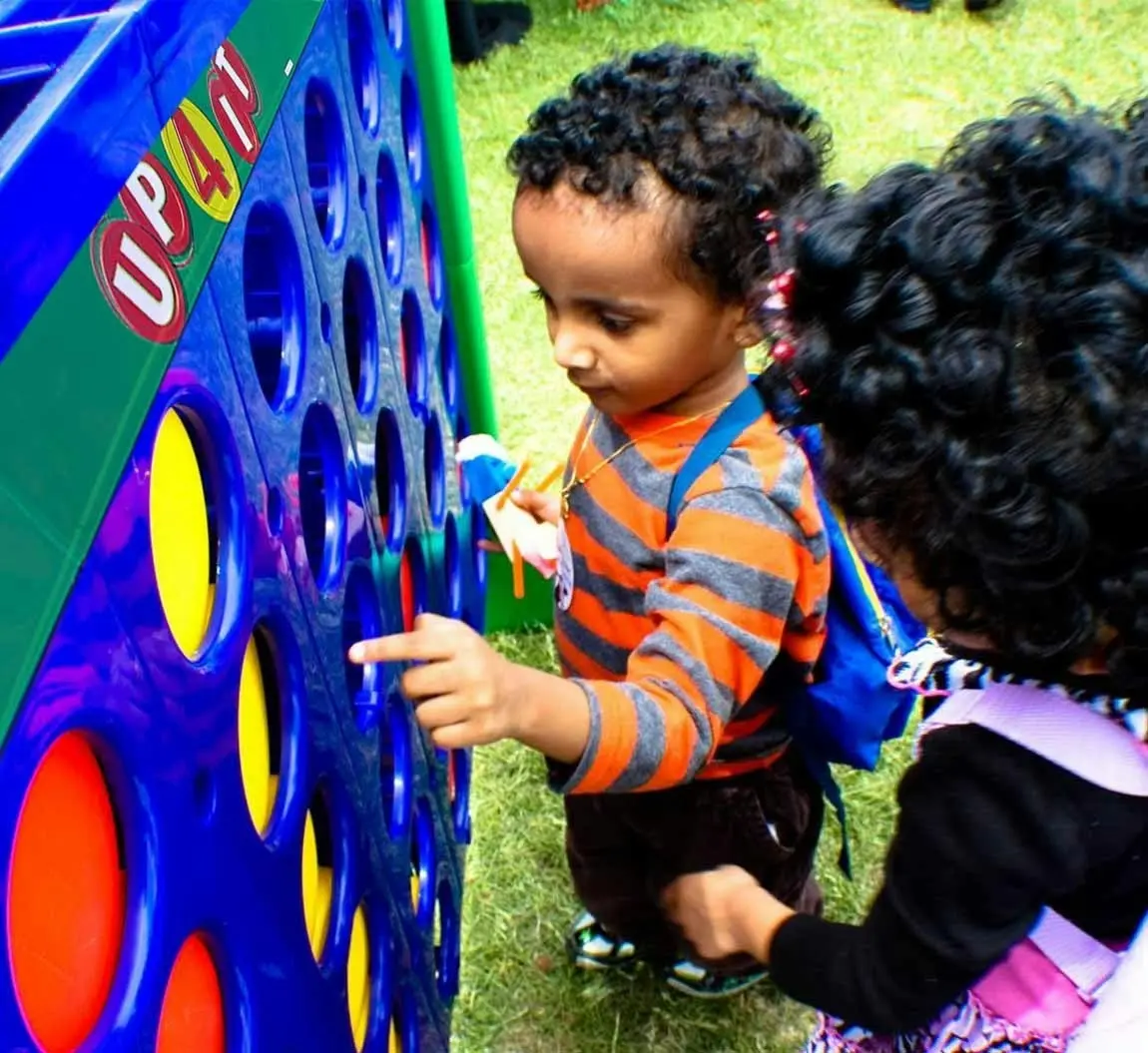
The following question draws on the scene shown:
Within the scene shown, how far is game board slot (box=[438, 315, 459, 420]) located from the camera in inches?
70.6

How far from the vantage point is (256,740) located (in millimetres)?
779

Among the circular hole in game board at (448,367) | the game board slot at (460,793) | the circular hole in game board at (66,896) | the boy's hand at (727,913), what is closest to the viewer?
the circular hole in game board at (66,896)

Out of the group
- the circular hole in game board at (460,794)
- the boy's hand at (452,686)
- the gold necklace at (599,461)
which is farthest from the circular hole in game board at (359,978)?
the circular hole in game board at (460,794)

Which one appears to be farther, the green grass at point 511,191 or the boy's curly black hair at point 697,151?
the green grass at point 511,191

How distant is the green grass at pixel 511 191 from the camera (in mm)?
1612

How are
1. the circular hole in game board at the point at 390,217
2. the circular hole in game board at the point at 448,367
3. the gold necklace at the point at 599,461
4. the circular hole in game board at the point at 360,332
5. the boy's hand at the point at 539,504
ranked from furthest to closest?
the circular hole in game board at the point at 448,367, the boy's hand at the point at 539,504, the circular hole in game board at the point at 390,217, the circular hole in game board at the point at 360,332, the gold necklace at the point at 599,461

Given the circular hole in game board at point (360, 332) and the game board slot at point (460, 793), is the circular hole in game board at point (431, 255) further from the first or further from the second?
the game board slot at point (460, 793)

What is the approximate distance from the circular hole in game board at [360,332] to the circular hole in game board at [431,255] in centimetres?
47

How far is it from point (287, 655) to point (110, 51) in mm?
415

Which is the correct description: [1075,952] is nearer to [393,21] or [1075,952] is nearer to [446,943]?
[446,943]

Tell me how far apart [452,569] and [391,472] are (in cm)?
40

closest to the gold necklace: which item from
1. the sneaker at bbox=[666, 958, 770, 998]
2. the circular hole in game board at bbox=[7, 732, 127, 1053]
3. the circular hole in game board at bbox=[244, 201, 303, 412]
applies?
the circular hole in game board at bbox=[244, 201, 303, 412]

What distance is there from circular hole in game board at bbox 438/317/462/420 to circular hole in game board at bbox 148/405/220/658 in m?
1.09

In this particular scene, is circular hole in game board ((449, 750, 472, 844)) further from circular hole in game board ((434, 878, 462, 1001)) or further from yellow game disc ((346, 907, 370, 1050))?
yellow game disc ((346, 907, 370, 1050))
